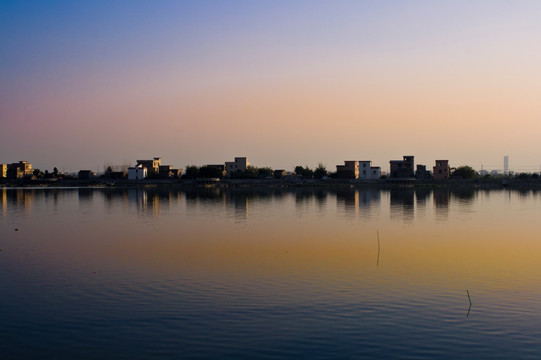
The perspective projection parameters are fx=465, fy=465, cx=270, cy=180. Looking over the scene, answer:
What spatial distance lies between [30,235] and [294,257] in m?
18.7

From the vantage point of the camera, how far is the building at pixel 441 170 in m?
126

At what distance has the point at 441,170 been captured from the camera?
415 feet

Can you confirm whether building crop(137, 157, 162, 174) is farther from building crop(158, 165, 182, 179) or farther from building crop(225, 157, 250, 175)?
building crop(225, 157, 250, 175)

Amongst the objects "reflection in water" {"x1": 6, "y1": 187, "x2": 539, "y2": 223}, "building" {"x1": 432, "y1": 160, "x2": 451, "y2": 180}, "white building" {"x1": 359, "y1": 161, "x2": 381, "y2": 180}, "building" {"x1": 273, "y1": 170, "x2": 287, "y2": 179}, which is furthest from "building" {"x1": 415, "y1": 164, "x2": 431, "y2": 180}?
"reflection in water" {"x1": 6, "y1": 187, "x2": 539, "y2": 223}

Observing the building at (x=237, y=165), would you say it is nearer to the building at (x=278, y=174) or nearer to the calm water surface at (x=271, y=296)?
the building at (x=278, y=174)

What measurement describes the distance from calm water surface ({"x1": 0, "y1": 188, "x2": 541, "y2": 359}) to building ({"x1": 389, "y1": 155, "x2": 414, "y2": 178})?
98.8m

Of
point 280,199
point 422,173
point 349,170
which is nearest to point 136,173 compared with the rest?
point 349,170

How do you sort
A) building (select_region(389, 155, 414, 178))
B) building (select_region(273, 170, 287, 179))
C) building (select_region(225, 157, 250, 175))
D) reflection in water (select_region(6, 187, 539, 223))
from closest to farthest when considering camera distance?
reflection in water (select_region(6, 187, 539, 223))
building (select_region(389, 155, 414, 178))
building (select_region(273, 170, 287, 179))
building (select_region(225, 157, 250, 175))

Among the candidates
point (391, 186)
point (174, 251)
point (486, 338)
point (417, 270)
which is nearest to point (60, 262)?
point (174, 251)

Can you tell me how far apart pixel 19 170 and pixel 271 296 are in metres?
176

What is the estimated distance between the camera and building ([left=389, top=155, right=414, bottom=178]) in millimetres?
125831

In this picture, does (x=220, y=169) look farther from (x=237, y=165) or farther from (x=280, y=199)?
(x=280, y=199)

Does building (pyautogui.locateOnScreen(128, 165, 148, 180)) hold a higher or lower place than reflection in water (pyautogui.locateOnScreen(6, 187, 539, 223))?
higher

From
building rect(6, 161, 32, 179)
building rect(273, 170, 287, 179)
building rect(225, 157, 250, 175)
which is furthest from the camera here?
building rect(6, 161, 32, 179)
